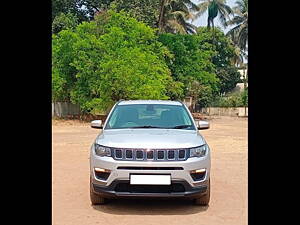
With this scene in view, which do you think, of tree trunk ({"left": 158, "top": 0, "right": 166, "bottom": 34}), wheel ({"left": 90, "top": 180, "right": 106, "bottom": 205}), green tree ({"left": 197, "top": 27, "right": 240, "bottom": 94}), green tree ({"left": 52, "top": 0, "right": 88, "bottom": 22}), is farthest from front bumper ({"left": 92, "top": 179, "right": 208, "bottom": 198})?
green tree ({"left": 197, "top": 27, "right": 240, "bottom": 94})

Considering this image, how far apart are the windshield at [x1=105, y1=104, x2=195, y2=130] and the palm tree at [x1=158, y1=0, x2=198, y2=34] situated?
2699cm

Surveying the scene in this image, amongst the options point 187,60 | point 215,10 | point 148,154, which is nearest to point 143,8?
point 187,60

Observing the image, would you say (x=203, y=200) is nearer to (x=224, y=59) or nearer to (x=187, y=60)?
(x=187, y=60)

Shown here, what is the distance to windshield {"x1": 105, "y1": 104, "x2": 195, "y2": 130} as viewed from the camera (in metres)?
5.88

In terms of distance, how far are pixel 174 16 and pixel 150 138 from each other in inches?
1168

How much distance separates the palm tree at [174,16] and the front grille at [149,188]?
28.5 metres

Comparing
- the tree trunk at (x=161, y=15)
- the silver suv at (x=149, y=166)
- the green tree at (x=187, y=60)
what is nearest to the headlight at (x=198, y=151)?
the silver suv at (x=149, y=166)

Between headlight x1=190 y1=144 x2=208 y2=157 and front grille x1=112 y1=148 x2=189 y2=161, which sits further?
headlight x1=190 y1=144 x2=208 y2=157

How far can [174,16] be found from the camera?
33469 millimetres

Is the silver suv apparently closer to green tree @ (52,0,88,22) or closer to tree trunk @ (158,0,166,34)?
tree trunk @ (158,0,166,34)

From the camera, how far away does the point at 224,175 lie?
25.9ft
